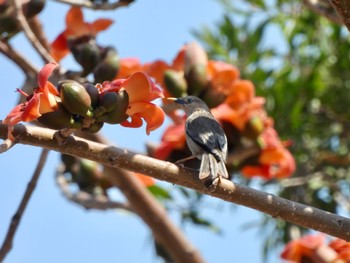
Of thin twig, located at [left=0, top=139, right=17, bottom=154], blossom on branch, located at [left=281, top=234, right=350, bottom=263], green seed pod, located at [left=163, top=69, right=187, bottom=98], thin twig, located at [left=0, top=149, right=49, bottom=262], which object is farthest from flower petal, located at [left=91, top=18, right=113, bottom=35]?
thin twig, located at [left=0, top=139, right=17, bottom=154]

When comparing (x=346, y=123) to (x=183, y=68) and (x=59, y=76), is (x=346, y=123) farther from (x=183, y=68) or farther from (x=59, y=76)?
(x=59, y=76)

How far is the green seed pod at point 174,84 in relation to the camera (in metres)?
2.65

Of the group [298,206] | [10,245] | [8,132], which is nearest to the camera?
[8,132]

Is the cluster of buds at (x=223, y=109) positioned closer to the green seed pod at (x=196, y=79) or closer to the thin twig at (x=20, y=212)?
the green seed pod at (x=196, y=79)

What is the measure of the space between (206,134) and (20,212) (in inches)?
19.1

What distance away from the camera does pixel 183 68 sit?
109 inches

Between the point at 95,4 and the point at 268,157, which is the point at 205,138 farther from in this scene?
the point at 268,157

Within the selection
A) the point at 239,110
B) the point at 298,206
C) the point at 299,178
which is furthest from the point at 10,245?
the point at 299,178

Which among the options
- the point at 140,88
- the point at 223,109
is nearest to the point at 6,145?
the point at 140,88

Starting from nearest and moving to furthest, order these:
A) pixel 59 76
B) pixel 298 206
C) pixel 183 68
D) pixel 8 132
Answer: pixel 8 132 < pixel 298 206 < pixel 59 76 < pixel 183 68

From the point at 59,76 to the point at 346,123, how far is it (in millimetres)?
1573

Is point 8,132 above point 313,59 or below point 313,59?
above

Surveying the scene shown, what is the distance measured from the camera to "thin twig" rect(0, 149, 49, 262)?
73.1 inches

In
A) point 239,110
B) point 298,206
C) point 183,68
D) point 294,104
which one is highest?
point 298,206
